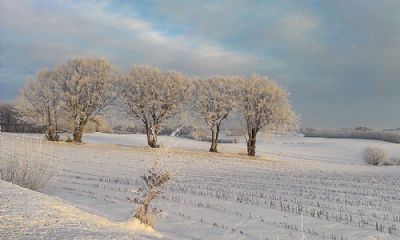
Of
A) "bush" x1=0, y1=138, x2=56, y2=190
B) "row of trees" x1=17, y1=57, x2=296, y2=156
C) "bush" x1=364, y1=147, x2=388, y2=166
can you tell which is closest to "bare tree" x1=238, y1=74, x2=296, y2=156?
"row of trees" x1=17, y1=57, x2=296, y2=156

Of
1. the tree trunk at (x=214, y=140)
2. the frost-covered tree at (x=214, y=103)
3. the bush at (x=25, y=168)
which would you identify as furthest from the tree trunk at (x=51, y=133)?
the bush at (x=25, y=168)

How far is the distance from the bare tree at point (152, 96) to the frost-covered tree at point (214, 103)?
246 cm

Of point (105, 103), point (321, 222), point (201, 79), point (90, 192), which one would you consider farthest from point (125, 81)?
point (321, 222)

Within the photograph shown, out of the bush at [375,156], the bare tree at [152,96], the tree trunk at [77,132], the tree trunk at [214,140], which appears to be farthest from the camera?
the bush at [375,156]

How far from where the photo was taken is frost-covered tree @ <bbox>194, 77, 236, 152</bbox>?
6169 cm

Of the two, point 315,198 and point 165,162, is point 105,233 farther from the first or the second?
point 315,198

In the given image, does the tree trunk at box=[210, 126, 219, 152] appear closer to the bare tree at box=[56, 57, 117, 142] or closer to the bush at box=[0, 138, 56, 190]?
the bare tree at box=[56, 57, 117, 142]

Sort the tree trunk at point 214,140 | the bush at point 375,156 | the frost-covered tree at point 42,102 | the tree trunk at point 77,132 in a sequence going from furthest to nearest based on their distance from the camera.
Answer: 1. the bush at point 375,156
2. the tree trunk at point 214,140
3. the frost-covered tree at point 42,102
4. the tree trunk at point 77,132

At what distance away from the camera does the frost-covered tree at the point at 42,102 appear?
2391 inches

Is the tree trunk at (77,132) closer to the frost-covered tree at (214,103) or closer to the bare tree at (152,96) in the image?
the bare tree at (152,96)

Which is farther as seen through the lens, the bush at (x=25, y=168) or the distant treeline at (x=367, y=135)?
the distant treeline at (x=367, y=135)

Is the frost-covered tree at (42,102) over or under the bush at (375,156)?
over

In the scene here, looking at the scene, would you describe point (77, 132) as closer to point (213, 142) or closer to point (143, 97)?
point (143, 97)

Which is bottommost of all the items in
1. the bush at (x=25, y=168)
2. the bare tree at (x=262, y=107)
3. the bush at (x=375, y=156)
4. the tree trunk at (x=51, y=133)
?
the bush at (x=375, y=156)
